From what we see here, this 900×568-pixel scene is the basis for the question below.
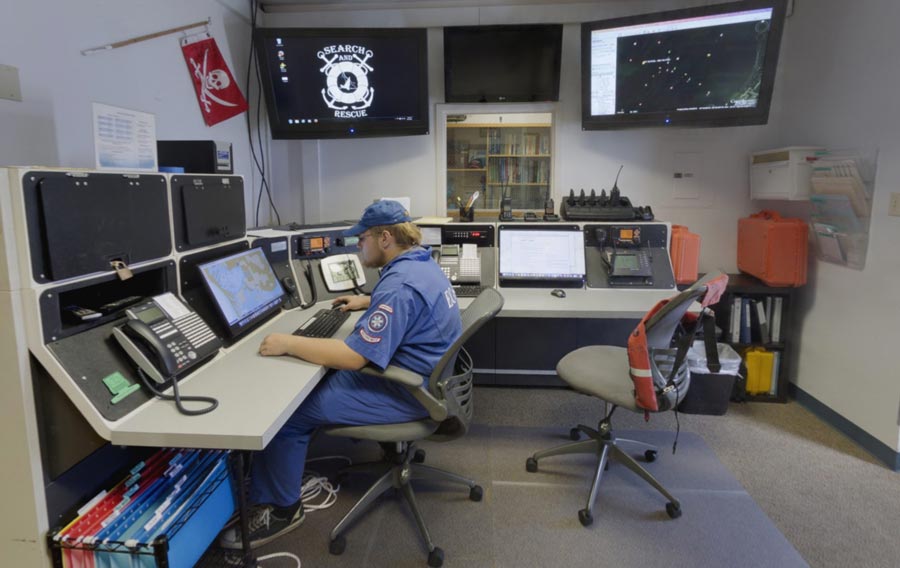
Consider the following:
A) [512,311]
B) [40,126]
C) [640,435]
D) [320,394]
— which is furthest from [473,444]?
[40,126]

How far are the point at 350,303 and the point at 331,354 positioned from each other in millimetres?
788

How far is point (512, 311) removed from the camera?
8.57 ft

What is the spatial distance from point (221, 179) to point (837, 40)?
124 inches

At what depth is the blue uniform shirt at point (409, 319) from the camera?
1.74 metres

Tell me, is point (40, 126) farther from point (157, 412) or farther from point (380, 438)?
point (380, 438)

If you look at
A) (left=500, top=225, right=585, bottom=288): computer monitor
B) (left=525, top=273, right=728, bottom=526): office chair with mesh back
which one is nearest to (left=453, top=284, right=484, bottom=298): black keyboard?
(left=500, top=225, right=585, bottom=288): computer monitor

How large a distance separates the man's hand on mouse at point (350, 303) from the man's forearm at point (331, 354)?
28.3 inches

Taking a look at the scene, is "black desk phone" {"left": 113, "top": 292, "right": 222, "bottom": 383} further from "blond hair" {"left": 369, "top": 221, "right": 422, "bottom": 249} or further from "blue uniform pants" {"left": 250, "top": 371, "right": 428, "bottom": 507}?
"blond hair" {"left": 369, "top": 221, "right": 422, "bottom": 249}

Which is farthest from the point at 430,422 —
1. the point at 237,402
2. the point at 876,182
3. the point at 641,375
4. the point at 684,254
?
the point at 876,182

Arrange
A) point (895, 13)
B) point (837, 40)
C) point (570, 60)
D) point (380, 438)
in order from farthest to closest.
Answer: point (570, 60) < point (837, 40) < point (895, 13) < point (380, 438)

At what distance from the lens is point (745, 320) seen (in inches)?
127

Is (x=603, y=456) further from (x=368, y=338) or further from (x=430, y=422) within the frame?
(x=368, y=338)

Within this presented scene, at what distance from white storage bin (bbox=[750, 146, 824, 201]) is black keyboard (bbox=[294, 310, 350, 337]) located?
8.14 feet

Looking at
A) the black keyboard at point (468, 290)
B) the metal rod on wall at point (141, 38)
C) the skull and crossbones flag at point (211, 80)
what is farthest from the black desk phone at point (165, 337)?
the skull and crossbones flag at point (211, 80)
